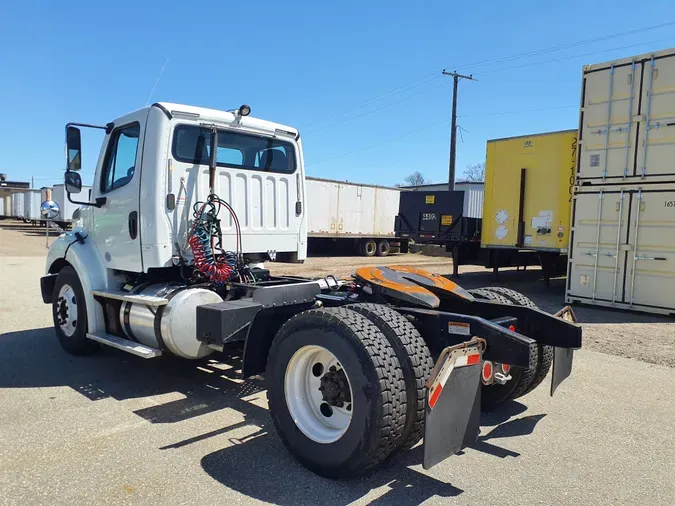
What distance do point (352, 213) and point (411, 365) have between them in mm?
21791

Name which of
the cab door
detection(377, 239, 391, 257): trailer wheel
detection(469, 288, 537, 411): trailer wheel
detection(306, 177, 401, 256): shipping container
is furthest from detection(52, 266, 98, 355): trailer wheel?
detection(377, 239, 391, 257): trailer wheel

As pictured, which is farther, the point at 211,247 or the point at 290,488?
the point at 211,247

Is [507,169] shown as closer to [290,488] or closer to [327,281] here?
[327,281]

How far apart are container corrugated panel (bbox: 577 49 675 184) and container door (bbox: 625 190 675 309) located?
0.43 metres

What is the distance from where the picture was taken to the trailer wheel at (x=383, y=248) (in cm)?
2656

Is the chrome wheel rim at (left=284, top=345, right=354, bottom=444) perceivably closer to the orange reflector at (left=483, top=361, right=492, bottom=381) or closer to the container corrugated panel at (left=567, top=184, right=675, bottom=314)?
the orange reflector at (left=483, top=361, right=492, bottom=381)

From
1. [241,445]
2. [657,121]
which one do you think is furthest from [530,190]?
[241,445]

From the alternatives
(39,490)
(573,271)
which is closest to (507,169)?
(573,271)

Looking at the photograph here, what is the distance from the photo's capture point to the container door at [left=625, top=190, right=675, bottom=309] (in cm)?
912

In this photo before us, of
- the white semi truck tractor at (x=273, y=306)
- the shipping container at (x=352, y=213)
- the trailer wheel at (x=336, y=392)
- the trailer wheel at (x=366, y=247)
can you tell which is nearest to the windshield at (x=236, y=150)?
the white semi truck tractor at (x=273, y=306)

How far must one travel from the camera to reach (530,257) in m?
14.2

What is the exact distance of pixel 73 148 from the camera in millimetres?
5484

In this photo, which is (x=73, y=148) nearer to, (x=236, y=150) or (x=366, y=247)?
(x=236, y=150)

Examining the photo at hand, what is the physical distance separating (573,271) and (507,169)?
117 inches
